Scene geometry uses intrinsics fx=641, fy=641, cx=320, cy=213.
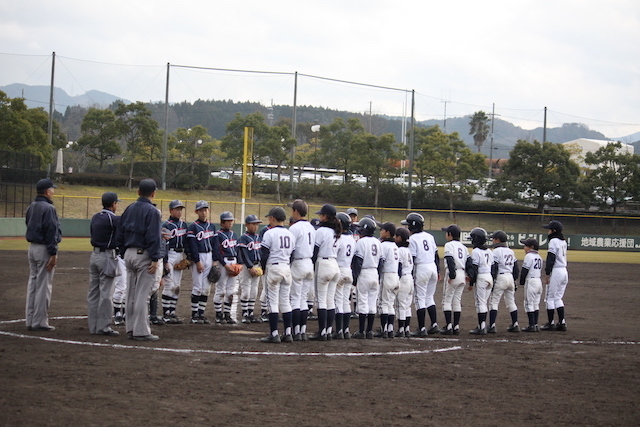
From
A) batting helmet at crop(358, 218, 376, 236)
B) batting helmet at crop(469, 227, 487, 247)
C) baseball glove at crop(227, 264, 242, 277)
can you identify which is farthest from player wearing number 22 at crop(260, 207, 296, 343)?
batting helmet at crop(469, 227, 487, 247)

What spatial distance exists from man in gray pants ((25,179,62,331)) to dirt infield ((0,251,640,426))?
378 millimetres

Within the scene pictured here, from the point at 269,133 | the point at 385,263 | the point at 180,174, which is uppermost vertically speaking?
the point at 269,133

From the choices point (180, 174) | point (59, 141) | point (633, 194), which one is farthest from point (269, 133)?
point (633, 194)

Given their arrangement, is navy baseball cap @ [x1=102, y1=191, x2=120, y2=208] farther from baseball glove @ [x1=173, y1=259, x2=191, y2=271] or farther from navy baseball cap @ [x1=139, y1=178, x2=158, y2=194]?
baseball glove @ [x1=173, y1=259, x2=191, y2=271]

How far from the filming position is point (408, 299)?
1166 centimetres

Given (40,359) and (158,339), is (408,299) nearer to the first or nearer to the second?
(158,339)

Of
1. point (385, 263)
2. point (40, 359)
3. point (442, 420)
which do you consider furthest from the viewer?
point (385, 263)

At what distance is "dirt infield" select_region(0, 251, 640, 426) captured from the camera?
5980 millimetres

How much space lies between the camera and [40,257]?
9.67 meters

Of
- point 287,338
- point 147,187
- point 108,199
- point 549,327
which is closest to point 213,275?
point 287,338

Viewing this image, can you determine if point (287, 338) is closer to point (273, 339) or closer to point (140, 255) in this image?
point (273, 339)

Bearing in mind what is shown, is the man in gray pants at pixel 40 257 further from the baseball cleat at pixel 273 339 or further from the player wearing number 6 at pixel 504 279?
the player wearing number 6 at pixel 504 279

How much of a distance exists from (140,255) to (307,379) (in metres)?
3.34

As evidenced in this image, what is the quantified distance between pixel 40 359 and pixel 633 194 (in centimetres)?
5846
